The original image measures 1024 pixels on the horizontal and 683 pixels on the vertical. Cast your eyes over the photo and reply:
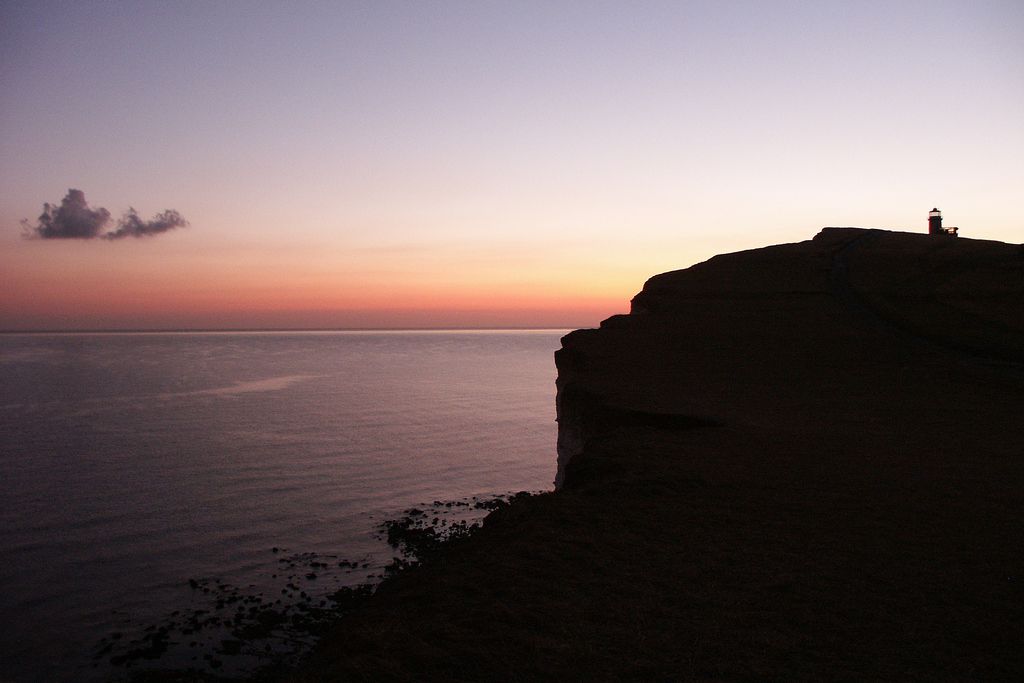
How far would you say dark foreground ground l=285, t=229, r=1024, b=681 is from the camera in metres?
6.69

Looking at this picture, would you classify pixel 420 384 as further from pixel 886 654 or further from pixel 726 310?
pixel 886 654

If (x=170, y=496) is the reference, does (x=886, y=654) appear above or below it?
above

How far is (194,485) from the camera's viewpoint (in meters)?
32.3

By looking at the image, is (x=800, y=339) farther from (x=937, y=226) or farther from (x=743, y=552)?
(x=937, y=226)

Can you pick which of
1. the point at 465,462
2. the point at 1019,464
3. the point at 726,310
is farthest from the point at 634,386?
the point at 465,462

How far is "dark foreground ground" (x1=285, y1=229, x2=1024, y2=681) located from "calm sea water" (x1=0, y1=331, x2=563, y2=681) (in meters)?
11.3

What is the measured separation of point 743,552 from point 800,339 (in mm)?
21874

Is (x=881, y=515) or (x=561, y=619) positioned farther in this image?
(x=881, y=515)

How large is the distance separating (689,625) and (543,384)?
86.2 m

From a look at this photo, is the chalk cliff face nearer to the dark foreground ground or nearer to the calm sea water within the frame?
the dark foreground ground

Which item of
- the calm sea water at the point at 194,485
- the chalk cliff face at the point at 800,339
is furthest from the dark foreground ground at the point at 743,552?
the calm sea water at the point at 194,485

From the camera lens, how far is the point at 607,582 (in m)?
8.32

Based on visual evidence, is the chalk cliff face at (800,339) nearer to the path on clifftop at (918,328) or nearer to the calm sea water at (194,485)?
the path on clifftop at (918,328)

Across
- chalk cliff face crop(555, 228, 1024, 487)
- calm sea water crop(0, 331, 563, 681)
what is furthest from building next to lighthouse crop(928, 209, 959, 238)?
calm sea water crop(0, 331, 563, 681)
